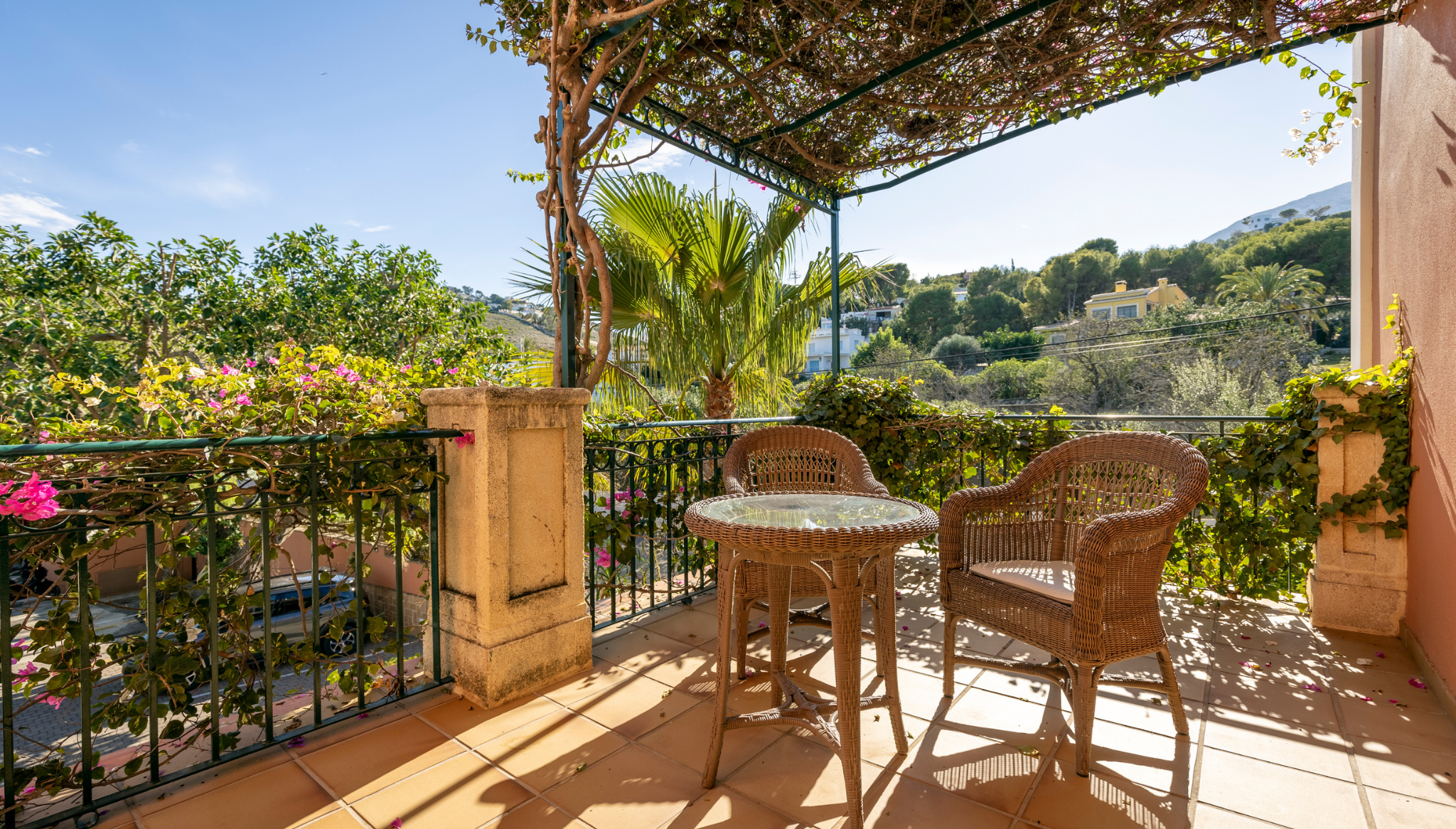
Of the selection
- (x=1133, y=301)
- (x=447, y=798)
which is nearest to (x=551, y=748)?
(x=447, y=798)

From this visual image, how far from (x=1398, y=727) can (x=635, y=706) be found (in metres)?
2.34

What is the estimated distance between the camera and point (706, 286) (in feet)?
14.3

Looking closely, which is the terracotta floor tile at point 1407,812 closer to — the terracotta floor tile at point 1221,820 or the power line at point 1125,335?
the terracotta floor tile at point 1221,820

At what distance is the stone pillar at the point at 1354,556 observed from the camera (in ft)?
8.29

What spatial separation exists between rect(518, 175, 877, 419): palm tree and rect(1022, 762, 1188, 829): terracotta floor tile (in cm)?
322

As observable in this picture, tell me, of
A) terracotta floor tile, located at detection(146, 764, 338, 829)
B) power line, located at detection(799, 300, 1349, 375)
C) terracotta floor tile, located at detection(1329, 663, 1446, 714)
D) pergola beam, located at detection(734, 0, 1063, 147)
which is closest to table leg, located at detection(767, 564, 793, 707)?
terracotta floor tile, located at detection(146, 764, 338, 829)

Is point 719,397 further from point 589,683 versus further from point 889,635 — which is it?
point 889,635

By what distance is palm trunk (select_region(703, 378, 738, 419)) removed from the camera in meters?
4.46

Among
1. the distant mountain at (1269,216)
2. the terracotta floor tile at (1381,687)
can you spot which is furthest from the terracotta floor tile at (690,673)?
the distant mountain at (1269,216)

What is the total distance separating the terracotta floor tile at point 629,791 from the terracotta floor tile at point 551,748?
5cm

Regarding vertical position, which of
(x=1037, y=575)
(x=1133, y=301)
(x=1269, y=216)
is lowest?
(x=1037, y=575)

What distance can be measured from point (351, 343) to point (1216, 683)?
1136 centimetres

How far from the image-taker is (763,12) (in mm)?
2396

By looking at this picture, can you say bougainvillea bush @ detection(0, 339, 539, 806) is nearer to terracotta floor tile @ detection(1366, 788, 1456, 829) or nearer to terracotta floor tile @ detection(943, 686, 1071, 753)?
terracotta floor tile @ detection(943, 686, 1071, 753)
